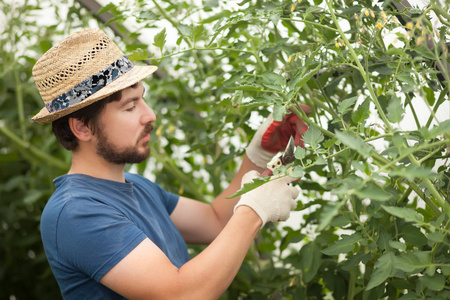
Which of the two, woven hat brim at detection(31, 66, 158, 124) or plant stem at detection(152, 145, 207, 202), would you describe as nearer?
woven hat brim at detection(31, 66, 158, 124)

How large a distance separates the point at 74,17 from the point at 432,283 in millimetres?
1846

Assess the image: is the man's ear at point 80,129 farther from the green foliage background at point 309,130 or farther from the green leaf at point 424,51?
the green leaf at point 424,51

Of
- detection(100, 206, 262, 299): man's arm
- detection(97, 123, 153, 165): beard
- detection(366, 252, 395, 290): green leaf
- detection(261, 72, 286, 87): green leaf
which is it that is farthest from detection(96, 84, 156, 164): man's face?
detection(366, 252, 395, 290): green leaf

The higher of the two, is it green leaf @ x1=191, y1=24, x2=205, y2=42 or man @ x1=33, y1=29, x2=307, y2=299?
green leaf @ x1=191, y1=24, x2=205, y2=42

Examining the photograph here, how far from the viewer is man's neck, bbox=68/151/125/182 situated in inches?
58.9

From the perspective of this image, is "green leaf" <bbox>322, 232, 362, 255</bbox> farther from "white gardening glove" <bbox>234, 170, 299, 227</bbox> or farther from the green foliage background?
"white gardening glove" <bbox>234, 170, 299, 227</bbox>

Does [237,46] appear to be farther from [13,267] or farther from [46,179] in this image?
[13,267]

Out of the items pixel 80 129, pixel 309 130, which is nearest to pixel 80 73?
pixel 80 129

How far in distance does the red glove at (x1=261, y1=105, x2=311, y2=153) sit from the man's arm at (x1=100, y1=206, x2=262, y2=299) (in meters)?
0.34

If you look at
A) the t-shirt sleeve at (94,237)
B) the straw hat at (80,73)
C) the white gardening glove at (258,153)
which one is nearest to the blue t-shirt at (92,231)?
the t-shirt sleeve at (94,237)

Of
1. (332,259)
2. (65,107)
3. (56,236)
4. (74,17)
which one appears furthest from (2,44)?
(332,259)

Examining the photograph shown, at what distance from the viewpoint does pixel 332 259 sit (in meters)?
1.54

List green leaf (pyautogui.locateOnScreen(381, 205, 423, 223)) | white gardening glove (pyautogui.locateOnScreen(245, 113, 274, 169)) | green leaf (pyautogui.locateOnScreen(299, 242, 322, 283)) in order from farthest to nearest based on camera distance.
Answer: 1. white gardening glove (pyautogui.locateOnScreen(245, 113, 274, 169))
2. green leaf (pyautogui.locateOnScreen(299, 242, 322, 283))
3. green leaf (pyautogui.locateOnScreen(381, 205, 423, 223))

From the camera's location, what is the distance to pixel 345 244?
1042 millimetres
